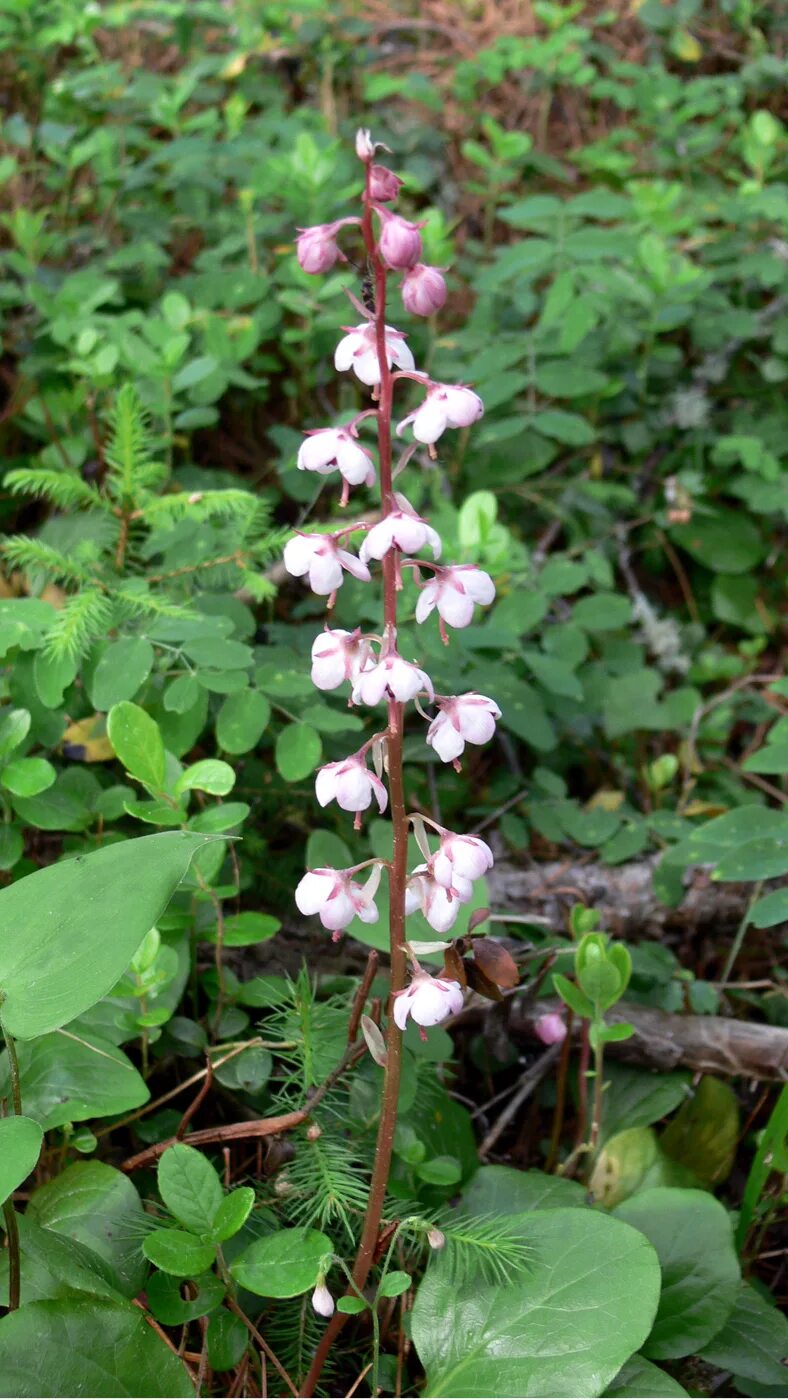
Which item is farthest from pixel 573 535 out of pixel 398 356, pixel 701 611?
pixel 398 356

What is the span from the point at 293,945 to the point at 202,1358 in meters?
0.70

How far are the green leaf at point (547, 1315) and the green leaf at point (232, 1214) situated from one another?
0.23m

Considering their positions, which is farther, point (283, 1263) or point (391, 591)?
point (283, 1263)

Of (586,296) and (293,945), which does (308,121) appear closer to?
(586,296)

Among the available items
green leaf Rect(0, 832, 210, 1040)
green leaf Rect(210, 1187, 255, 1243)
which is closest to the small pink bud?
green leaf Rect(0, 832, 210, 1040)

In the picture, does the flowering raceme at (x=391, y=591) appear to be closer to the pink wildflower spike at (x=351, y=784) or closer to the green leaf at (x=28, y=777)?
the pink wildflower spike at (x=351, y=784)

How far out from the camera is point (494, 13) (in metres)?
4.62

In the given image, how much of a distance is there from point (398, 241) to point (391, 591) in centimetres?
32

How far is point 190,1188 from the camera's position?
1264 mm

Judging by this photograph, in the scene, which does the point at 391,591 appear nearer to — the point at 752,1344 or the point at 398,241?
the point at 398,241

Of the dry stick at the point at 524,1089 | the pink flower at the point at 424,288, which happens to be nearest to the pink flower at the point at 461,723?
the pink flower at the point at 424,288

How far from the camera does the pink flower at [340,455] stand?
1.09 meters

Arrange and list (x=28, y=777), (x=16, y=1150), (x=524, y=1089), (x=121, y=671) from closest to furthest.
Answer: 1. (x=16, y=1150)
2. (x=28, y=777)
3. (x=121, y=671)
4. (x=524, y=1089)

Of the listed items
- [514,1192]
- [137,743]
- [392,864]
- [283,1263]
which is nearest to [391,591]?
[392,864]
